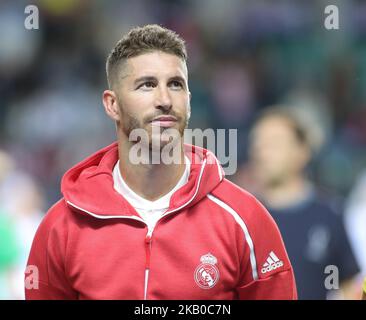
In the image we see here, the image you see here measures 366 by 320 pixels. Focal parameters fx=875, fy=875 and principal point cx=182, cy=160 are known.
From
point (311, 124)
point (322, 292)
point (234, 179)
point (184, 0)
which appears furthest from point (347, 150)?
point (322, 292)

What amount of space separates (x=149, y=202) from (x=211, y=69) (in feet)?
15.0

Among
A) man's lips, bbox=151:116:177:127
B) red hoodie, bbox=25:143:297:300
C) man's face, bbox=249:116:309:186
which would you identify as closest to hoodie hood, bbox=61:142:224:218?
red hoodie, bbox=25:143:297:300

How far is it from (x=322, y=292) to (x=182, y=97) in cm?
170

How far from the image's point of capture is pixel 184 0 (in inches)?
313

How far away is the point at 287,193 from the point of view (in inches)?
185

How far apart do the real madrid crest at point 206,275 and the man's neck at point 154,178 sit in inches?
13.0

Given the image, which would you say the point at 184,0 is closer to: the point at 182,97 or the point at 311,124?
the point at 311,124

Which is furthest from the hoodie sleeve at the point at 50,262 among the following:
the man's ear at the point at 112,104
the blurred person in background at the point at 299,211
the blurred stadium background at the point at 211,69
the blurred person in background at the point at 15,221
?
the blurred stadium background at the point at 211,69

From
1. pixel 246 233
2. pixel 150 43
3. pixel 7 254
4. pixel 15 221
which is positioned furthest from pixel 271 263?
pixel 15 221

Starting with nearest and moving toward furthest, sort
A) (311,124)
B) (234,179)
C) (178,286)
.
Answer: (178,286)
(234,179)
(311,124)

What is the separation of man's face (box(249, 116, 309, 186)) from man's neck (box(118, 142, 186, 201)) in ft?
5.41

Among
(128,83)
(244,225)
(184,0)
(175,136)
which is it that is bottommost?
(244,225)

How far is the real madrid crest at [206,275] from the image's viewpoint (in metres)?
3.01

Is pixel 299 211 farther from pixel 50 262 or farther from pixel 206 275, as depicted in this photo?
pixel 50 262
